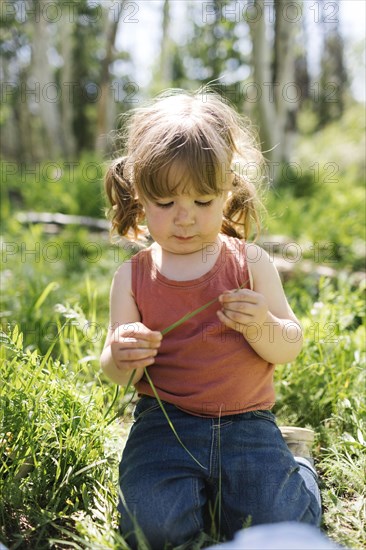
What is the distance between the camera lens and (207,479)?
69.9 inches

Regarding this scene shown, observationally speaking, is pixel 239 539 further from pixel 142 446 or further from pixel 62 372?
pixel 62 372

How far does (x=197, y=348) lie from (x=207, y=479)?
382 mm

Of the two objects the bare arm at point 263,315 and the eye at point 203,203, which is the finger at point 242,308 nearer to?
the bare arm at point 263,315

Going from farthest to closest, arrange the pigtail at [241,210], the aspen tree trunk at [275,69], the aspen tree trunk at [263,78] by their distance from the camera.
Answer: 1. the aspen tree trunk at [275,69]
2. the aspen tree trunk at [263,78]
3. the pigtail at [241,210]

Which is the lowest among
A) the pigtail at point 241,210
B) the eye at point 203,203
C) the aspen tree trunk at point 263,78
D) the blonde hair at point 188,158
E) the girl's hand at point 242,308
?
the girl's hand at point 242,308

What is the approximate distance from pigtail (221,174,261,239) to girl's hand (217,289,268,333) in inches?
17.6

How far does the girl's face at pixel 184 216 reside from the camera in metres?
1.77

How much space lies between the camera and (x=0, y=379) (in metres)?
1.87

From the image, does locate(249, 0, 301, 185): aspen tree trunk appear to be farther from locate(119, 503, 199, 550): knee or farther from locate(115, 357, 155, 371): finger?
locate(119, 503, 199, 550): knee

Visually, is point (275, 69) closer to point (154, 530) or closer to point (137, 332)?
point (137, 332)

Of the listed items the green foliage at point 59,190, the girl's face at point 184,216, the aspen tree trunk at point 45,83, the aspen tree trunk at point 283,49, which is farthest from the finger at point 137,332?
the aspen tree trunk at point 45,83

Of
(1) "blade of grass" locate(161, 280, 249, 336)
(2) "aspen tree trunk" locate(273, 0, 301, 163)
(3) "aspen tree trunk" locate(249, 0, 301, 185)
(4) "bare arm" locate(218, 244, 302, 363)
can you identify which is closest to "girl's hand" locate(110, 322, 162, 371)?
(1) "blade of grass" locate(161, 280, 249, 336)

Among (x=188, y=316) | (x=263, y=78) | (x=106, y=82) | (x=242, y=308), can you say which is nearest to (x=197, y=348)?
(x=188, y=316)

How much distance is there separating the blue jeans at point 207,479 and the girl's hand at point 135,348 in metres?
0.28
